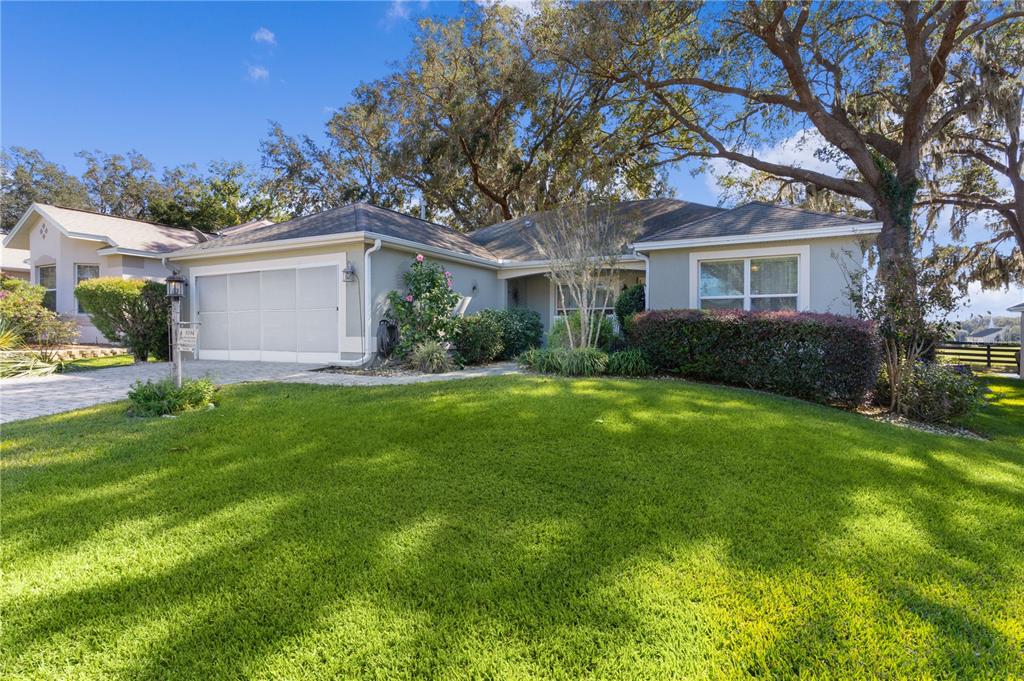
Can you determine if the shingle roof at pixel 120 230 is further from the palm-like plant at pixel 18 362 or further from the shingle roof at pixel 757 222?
the shingle roof at pixel 757 222

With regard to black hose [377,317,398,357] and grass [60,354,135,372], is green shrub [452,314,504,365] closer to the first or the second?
black hose [377,317,398,357]

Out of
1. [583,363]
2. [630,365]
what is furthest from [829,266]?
[583,363]

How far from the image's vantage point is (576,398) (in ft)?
18.9

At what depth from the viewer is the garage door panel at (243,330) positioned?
11.4 meters

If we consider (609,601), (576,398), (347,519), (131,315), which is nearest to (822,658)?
(609,601)

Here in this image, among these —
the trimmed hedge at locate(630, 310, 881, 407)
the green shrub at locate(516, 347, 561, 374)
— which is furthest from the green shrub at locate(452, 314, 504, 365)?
the trimmed hedge at locate(630, 310, 881, 407)

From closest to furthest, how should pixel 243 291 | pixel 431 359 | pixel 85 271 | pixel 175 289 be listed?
1. pixel 175 289
2. pixel 431 359
3. pixel 243 291
4. pixel 85 271

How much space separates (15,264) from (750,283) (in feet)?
85.7

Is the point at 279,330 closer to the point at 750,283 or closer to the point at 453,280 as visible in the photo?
the point at 453,280

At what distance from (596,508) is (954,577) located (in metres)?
1.91

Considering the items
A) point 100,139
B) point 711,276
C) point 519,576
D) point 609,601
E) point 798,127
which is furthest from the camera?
point 100,139

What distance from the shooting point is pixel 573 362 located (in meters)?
8.49

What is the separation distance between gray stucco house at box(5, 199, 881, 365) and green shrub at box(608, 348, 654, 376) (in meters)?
3.14

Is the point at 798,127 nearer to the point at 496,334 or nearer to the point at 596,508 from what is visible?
the point at 496,334
